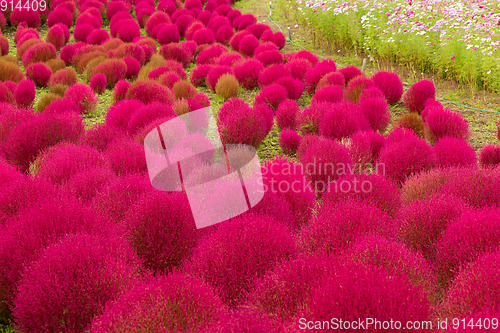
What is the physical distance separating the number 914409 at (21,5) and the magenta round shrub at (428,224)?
35.1 feet

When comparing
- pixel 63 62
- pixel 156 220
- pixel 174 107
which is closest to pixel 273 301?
pixel 156 220

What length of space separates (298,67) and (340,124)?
8.71 ft

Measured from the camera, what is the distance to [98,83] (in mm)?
6766

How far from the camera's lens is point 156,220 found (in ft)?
9.12

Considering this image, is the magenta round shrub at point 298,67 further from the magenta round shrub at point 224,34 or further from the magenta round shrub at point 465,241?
the magenta round shrub at point 465,241

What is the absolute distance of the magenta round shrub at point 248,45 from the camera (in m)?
8.59

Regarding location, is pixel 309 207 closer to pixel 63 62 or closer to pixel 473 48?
pixel 473 48

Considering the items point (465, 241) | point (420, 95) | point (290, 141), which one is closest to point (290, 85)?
point (290, 141)

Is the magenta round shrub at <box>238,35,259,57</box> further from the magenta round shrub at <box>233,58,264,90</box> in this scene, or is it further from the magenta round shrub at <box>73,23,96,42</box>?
the magenta round shrub at <box>73,23,96,42</box>

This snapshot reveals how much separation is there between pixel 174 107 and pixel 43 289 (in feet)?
11.5

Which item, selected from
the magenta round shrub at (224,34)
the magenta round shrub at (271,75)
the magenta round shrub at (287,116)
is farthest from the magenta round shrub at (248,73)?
the magenta round shrub at (224,34)

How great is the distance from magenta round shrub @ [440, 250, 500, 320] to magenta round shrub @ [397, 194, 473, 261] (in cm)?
65

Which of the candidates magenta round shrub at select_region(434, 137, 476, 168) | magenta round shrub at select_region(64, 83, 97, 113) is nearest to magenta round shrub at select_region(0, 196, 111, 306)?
magenta round shrub at select_region(434, 137, 476, 168)

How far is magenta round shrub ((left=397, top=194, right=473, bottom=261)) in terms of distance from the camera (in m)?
2.84
